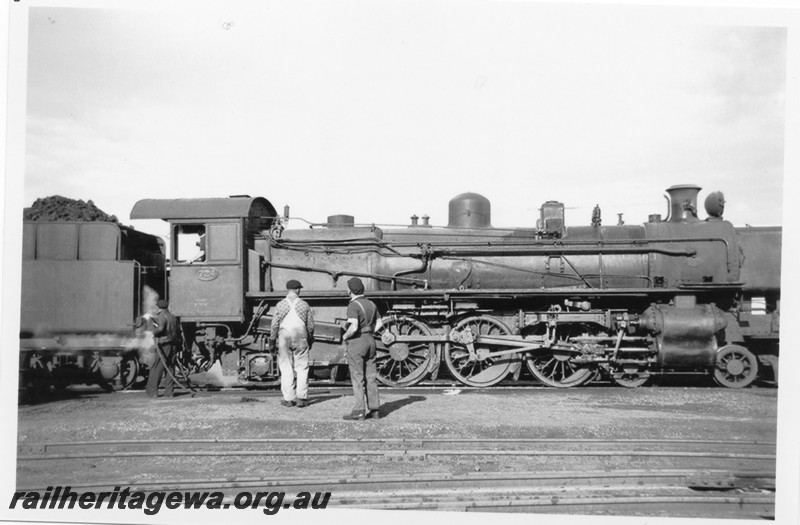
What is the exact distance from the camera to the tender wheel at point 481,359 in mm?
10500

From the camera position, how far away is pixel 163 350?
9766 mm

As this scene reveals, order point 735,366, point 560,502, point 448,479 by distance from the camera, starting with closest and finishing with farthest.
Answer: point 560,502, point 448,479, point 735,366

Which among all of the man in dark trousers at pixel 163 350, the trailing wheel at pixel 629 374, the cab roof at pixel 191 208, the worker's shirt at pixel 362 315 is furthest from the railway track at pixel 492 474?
the cab roof at pixel 191 208

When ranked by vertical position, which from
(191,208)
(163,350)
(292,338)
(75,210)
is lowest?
(163,350)

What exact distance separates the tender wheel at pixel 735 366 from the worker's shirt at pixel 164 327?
8.92 meters

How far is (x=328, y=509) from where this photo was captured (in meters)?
5.35

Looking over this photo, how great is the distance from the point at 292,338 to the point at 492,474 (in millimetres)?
4150

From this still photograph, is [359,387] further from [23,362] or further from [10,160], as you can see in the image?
[23,362]

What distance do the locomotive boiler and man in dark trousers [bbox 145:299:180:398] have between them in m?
0.48

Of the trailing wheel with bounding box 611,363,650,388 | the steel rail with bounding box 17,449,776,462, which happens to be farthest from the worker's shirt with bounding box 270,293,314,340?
the trailing wheel with bounding box 611,363,650,388

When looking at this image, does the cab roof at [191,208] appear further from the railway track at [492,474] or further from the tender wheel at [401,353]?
the railway track at [492,474]

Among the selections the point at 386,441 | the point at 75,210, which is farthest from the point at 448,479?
the point at 75,210

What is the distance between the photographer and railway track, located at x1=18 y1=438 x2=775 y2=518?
17.3ft

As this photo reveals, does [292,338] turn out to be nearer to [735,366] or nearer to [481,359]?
[481,359]
